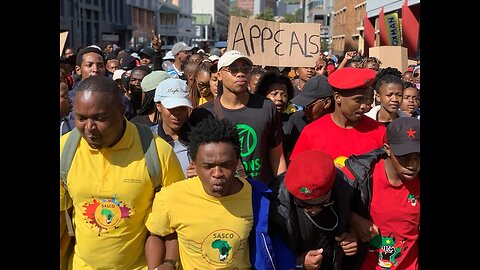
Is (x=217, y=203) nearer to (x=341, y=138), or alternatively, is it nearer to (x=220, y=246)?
(x=220, y=246)

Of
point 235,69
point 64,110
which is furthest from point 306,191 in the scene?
point 64,110

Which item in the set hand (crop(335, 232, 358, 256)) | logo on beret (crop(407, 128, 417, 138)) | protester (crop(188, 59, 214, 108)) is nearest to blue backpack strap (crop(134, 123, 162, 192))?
hand (crop(335, 232, 358, 256))

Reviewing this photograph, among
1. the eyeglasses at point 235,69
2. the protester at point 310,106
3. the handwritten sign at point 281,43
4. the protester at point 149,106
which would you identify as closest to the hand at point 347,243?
the eyeglasses at point 235,69

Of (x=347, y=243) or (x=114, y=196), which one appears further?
(x=347, y=243)

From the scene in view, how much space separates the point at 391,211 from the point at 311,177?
67 centimetres

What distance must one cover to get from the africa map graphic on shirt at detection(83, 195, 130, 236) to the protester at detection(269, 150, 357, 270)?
0.80 metres

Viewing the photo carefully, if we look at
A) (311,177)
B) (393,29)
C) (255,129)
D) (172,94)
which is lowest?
(311,177)

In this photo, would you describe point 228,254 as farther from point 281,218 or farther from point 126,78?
point 126,78

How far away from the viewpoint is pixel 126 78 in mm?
7230

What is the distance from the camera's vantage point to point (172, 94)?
4055mm
